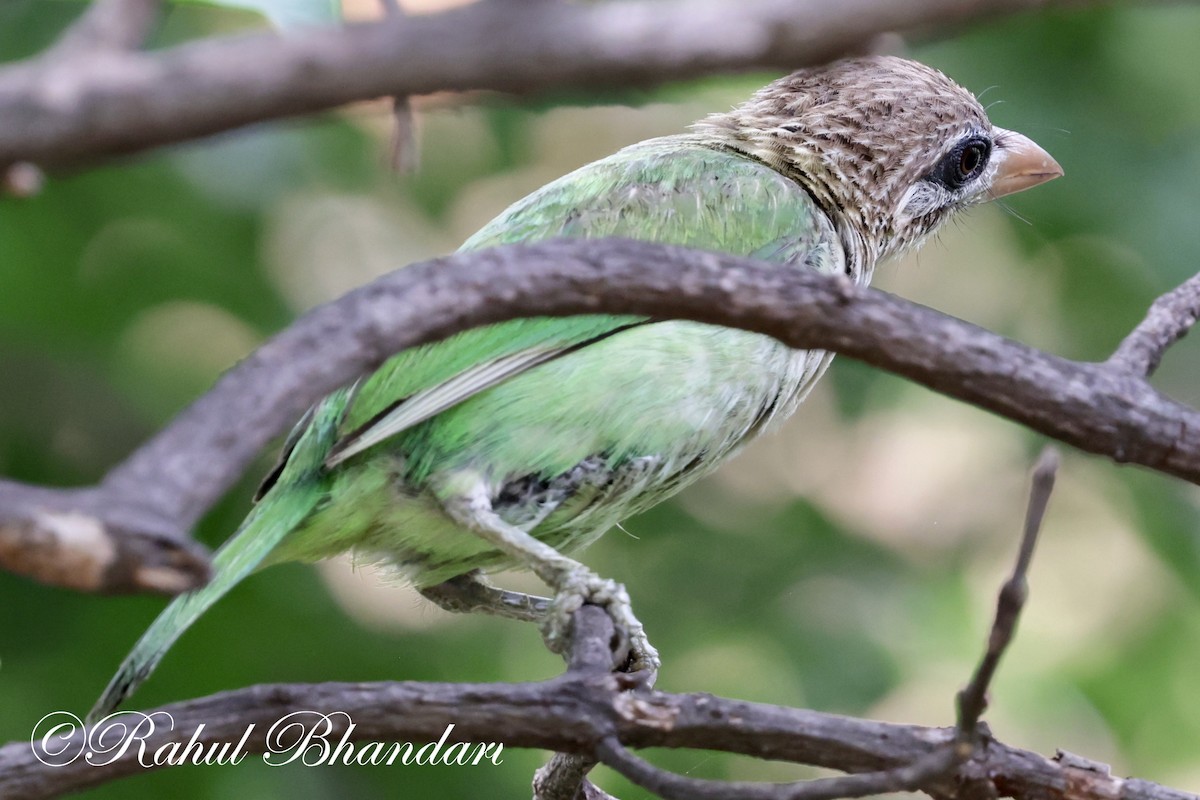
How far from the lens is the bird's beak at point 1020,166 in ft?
13.4

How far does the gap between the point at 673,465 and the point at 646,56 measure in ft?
6.51

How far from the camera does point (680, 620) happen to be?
171 inches

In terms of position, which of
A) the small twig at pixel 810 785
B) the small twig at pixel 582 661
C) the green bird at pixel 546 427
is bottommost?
the small twig at pixel 810 785

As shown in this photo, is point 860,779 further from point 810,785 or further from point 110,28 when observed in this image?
point 110,28

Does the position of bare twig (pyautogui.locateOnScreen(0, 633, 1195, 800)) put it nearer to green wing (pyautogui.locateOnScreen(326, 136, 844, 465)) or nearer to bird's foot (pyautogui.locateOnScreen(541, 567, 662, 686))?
bird's foot (pyautogui.locateOnScreen(541, 567, 662, 686))

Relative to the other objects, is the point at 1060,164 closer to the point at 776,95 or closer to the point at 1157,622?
the point at 776,95

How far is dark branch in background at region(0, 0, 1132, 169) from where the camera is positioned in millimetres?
1116

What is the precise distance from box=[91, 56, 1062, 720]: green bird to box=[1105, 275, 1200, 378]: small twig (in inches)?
35.3

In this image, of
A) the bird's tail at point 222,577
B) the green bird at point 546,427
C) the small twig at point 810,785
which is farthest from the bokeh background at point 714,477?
the small twig at point 810,785

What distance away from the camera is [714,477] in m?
4.59

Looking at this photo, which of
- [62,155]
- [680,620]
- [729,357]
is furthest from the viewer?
[680,620]

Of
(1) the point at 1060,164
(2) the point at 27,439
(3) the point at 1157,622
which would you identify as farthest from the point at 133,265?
(3) the point at 1157,622

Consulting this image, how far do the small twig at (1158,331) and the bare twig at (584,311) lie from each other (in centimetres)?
10

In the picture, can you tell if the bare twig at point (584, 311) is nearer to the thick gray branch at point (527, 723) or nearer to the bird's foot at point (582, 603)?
the thick gray branch at point (527, 723)
